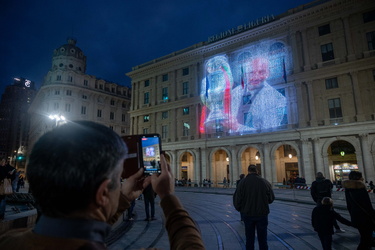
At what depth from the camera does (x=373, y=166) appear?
22781 mm

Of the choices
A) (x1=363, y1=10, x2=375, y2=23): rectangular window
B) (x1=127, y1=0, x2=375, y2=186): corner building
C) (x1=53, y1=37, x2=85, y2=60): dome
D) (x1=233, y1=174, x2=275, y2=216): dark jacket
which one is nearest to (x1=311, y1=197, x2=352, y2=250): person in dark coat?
(x1=233, y1=174, x2=275, y2=216): dark jacket

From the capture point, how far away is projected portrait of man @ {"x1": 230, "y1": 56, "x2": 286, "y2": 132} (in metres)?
28.4

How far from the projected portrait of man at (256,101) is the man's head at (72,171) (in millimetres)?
29141

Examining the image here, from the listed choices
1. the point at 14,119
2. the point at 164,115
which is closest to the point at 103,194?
the point at 164,115

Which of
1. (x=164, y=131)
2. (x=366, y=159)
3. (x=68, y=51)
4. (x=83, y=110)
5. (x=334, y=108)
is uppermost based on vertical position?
(x=68, y=51)

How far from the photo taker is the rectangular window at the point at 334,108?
25758 mm

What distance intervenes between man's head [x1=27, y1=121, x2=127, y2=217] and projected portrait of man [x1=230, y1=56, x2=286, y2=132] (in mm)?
29141

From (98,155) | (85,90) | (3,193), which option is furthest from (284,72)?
(85,90)

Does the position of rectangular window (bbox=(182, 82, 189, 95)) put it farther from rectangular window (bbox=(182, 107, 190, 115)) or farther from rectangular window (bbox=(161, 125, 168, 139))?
rectangular window (bbox=(161, 125, 168, 139))

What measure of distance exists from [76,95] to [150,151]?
4867 centimetres

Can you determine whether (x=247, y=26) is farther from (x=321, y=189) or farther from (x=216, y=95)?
(x=321, y=189)

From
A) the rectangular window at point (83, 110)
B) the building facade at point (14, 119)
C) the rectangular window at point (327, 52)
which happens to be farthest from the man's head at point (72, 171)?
the building facade at point (14, 119)

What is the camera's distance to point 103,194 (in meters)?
1.09

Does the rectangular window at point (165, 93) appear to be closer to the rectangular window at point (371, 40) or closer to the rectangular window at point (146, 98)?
the rectangular window at point (146, 98)
